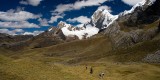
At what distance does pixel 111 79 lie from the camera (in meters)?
71.6

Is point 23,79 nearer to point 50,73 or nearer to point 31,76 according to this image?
point 31,76

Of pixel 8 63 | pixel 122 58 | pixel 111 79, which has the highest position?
pixel 122 58

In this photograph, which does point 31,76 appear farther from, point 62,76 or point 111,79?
point 111,79

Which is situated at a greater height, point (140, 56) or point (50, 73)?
point (140, 56)

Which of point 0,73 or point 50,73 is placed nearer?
point 0,73

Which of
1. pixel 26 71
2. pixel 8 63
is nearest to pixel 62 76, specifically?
pixel 26 71

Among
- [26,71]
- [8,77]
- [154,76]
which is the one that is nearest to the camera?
[8,77]

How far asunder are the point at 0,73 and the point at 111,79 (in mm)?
30169

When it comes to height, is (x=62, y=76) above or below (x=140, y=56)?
below

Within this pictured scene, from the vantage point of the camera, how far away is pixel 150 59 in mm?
175250

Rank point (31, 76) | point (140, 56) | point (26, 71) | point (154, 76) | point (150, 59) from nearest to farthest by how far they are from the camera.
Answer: point (31, 76) → point (26, 71) → point (154, 76) → point (150, 59) → point (140, 56)

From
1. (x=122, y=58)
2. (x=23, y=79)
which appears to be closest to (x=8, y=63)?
(x=23, y=79)

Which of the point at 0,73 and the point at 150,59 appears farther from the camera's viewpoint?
the point at 150,59

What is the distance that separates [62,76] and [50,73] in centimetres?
290
